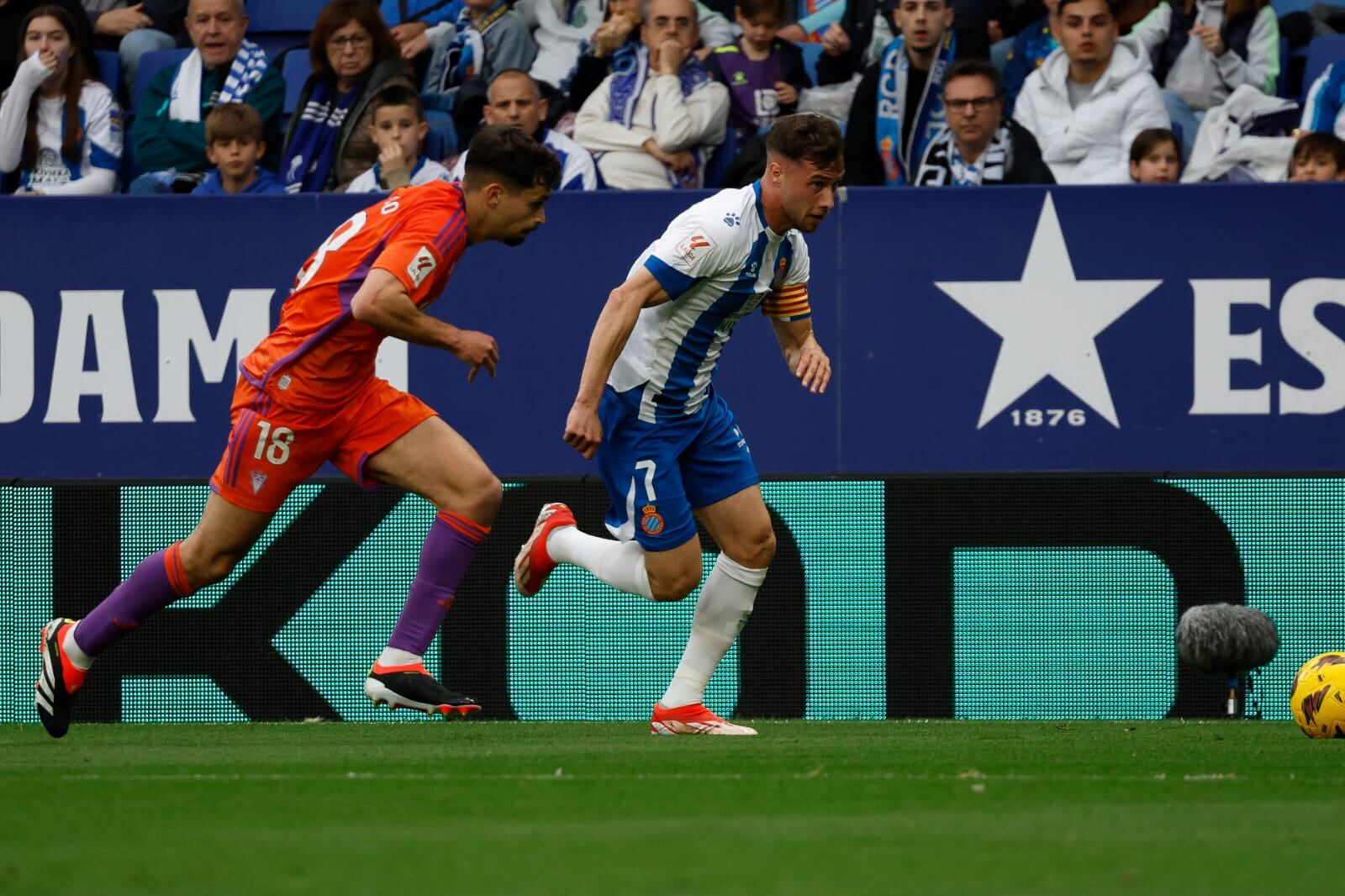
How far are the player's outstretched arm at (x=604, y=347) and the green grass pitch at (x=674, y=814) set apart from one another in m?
1.01

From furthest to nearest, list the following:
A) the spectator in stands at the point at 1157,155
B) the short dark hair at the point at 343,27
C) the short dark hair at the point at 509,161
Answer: the short dark hair at the point at 343,27, the spectator in stands at the point at 1157,155, the short dark hair at the point at 509,161

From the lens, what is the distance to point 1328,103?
1076cm

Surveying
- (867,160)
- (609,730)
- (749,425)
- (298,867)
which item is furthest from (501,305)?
(298,867)

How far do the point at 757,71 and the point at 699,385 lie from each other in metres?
4.81

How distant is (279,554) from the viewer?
883cm

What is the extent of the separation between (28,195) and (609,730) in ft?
16.8

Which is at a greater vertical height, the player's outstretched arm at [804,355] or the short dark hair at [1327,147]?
the short dark hair at [1327,147]

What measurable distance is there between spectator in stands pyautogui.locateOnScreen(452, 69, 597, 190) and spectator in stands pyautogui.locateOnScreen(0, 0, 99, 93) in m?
2.51

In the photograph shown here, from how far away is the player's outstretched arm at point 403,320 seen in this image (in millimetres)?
6480

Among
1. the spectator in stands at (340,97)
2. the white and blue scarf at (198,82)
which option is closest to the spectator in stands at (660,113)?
the spectator in stands at (340,97)

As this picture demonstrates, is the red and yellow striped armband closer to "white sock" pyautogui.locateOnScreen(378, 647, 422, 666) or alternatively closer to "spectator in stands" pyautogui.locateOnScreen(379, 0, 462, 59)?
"white sock" pyautogui.locateOnScreen(378, 647, 422, 666)

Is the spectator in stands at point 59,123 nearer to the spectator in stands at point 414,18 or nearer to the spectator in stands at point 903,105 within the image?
the spectator in stands at point 414,18

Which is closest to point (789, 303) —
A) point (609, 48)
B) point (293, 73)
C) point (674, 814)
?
point (674, 814)

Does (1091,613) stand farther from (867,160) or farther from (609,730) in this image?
(867,160)
